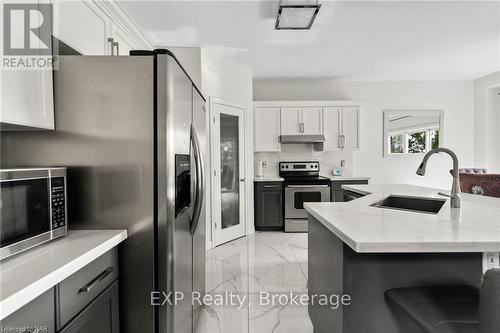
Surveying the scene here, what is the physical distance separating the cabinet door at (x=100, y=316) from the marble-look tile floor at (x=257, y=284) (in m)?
0.97

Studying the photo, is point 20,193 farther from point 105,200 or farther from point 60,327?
point 60,327

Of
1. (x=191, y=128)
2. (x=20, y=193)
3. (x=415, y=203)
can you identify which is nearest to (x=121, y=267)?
(x=20, y=193)

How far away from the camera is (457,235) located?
3.34 ft

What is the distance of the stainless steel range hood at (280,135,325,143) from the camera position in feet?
15.4

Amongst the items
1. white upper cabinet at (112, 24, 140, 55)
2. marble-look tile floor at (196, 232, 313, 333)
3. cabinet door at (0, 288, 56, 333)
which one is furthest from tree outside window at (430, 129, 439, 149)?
cabinet door at (0, 288, 56, 333)

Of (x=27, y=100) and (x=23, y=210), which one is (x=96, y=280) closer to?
(x=23, y=210)

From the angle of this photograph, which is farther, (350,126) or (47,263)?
(350,126)

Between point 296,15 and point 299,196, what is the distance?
2.74 meters

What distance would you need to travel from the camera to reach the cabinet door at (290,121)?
4.78 m

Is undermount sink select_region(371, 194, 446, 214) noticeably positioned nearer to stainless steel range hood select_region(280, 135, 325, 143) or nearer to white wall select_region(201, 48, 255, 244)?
white wall select_region(201, 48, 255, 244)

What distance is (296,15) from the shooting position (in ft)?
8.68

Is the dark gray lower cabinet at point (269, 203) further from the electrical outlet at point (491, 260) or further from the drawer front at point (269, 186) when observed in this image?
the electrical outlet at point (491, 260)

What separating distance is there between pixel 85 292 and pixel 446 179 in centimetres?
603

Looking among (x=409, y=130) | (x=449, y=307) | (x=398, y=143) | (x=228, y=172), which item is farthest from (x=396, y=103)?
(x=449, y=307)
